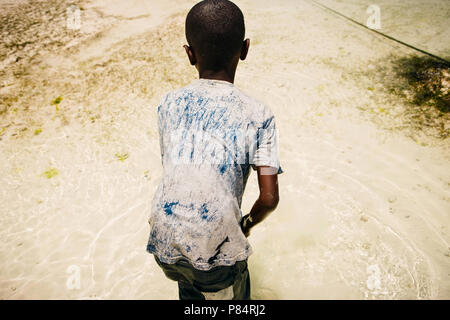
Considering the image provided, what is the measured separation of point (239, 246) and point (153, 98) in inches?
148

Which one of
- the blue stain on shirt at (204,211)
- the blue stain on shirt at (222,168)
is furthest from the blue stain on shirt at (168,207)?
the blue stain on shirt at (222,168)

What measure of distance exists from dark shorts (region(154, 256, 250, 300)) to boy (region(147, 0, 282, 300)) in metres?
0.01

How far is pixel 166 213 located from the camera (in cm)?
126

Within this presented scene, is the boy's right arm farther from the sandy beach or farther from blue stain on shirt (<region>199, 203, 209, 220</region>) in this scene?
the sandy beach

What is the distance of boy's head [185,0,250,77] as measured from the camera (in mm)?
1324

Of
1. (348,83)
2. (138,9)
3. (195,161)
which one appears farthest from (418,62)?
(138,9)

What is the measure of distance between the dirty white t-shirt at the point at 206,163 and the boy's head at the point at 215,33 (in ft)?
0.45

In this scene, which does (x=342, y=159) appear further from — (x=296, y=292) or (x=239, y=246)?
(x=239, y=246)

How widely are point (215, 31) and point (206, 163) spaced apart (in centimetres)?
68

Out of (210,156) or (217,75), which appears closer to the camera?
(210,156)

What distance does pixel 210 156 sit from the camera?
4.01 ft

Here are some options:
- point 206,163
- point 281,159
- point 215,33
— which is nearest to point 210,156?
point 206,163

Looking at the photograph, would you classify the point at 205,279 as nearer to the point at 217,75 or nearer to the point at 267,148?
the point at 267,148

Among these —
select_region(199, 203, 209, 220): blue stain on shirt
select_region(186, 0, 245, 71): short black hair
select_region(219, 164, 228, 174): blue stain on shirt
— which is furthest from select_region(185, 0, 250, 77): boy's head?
select_region(199, 203, 209, 220): blue stain on shirt
